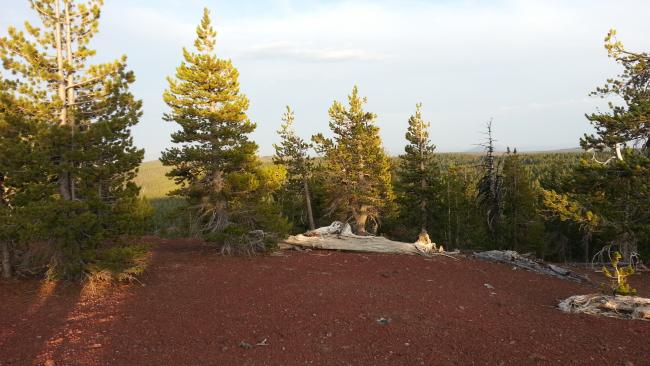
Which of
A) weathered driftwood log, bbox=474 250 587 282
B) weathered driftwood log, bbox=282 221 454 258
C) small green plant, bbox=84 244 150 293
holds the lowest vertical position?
weathered driftwood log, bbox=474 250 587 282

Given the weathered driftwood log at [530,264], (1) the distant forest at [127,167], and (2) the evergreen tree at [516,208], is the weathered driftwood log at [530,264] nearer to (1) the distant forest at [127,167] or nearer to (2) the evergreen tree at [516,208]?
(1) the distant forest at [127,167]

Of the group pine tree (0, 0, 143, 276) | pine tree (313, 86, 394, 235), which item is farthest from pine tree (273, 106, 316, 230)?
pine tree (0, 0, 143, 276)

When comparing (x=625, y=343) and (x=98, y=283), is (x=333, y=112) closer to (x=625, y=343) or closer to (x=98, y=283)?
(x=98, y=283)

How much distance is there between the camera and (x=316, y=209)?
3762 centimetres

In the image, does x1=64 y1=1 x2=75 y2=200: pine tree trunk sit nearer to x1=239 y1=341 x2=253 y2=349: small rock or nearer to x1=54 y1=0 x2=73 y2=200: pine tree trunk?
x1=54 y1=0 x2=73 y2=200: pine tree trunk

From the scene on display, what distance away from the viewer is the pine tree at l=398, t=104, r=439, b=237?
3104cm

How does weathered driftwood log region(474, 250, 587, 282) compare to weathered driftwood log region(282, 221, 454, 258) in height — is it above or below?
below

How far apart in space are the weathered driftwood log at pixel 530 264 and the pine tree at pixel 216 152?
31.3 feet

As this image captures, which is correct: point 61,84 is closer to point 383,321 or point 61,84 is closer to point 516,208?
point 383,321

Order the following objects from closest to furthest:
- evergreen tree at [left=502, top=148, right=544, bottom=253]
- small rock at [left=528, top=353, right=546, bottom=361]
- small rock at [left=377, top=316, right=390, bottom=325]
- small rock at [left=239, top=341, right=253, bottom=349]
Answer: small rock at [left=528, top=353, right=546, bottom=361], small rock at [left=239, top=341, right=253, bottom=349], small rock at [left=377, top=316, right=390, bottom=325], evergreen tree at [left=502, top=148, right=544, bottom=253]

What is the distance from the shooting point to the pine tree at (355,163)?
87.6 ft

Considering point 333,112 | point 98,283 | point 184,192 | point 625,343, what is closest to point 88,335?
point 98,283

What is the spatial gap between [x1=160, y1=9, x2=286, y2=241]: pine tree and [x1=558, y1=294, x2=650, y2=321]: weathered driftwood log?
10426 millimetres

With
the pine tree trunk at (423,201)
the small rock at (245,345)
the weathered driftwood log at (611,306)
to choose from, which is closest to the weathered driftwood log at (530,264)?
the weathered driftwood log at (611,306)
